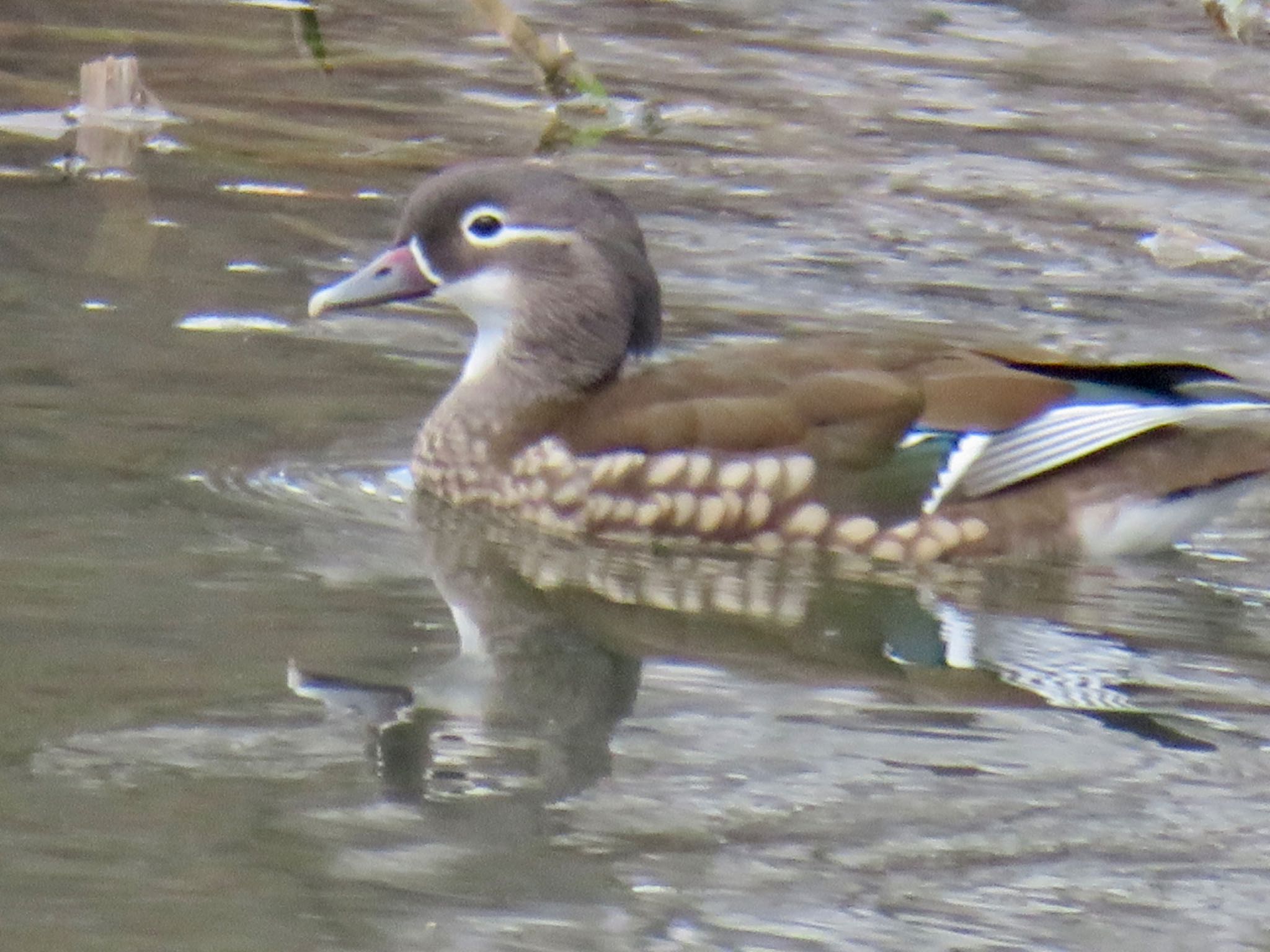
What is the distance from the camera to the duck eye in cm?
754

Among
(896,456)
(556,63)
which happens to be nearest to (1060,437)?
(896,456)

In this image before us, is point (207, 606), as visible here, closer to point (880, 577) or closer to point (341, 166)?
point (880, 577)

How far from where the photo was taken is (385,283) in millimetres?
7516

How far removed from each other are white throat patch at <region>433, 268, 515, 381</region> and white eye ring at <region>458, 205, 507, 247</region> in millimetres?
82

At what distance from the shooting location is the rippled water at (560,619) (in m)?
4.71

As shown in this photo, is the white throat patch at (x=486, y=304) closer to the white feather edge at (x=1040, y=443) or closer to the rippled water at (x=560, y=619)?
the rippled water at (x=560, y=619)

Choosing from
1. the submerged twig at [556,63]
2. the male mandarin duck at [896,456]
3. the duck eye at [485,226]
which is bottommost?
the male mandarin duck at [896,456]

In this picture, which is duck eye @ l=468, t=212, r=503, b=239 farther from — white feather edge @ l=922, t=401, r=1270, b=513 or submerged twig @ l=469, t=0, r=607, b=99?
submerged twig @ l=469, t=0, r=607, b=99

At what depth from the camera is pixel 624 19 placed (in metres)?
13.9

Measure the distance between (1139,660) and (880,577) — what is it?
0.88 m

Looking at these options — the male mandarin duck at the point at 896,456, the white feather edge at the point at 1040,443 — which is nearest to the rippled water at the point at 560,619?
the male mandarin duck at the point at 896,456

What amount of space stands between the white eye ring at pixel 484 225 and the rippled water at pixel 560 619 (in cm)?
58

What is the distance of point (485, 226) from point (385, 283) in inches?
11.6

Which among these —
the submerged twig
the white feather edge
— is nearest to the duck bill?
the white feather edge
